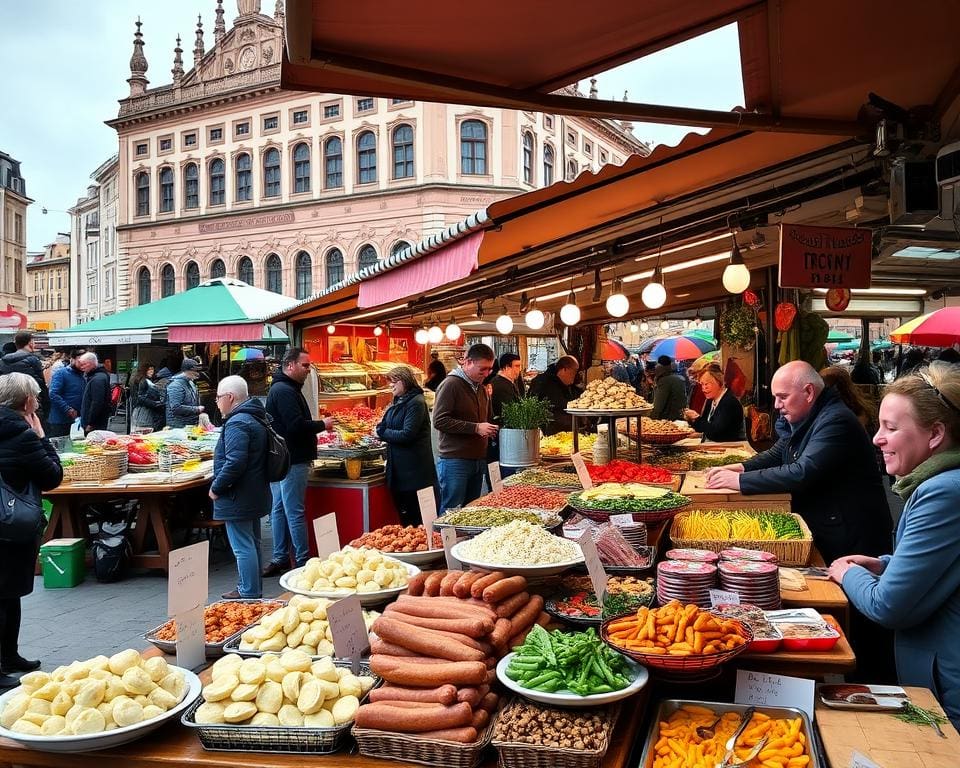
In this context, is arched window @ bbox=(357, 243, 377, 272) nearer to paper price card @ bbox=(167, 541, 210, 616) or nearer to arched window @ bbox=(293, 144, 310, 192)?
arched window @ bbox=(293, 144, 310, 192)

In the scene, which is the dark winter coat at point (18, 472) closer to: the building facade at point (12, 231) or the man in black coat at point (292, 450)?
the man in black coat at point (292, 450)

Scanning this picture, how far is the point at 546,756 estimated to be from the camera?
203 centimetres

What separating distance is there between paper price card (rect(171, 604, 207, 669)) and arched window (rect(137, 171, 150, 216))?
154 feet

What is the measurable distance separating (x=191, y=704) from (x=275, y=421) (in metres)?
4.80

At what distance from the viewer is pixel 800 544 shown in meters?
3.52

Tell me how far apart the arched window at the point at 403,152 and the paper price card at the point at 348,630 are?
35.1 m

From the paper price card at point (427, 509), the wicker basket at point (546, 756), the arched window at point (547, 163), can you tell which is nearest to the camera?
the wicker basket at point (546, 756)

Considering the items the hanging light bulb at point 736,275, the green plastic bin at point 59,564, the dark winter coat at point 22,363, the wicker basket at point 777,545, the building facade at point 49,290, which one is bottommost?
the green plastic bin at point 59,564

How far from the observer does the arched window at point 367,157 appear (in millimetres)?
37031

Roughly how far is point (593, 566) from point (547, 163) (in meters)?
37.7

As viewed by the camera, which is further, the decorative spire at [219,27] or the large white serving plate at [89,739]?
the decorative spire at [219,27]

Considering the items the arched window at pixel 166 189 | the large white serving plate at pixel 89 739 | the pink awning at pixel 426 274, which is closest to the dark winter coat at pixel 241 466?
the pink awning at pixel 426 274

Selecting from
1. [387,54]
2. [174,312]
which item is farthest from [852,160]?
[174,312]

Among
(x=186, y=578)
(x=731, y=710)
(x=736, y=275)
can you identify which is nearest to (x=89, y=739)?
(x=186, y=578)
